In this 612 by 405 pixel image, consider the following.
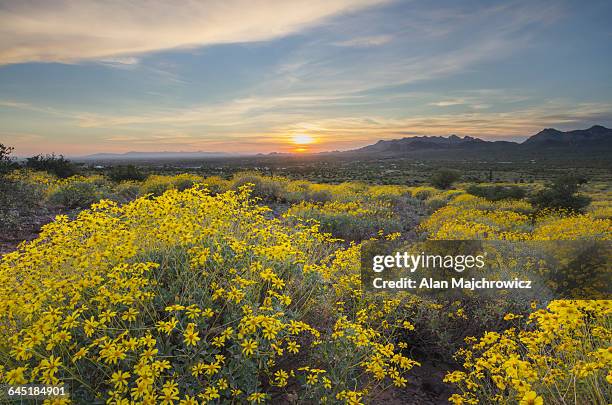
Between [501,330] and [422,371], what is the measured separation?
1.27 m

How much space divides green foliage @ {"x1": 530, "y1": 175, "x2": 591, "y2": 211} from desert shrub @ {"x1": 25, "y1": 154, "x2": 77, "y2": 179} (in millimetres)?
23491

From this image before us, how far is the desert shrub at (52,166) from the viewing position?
20500 millimetres

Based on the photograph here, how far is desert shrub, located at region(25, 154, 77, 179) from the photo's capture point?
20500 millimetres

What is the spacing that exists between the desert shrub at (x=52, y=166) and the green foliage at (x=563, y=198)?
2349cm

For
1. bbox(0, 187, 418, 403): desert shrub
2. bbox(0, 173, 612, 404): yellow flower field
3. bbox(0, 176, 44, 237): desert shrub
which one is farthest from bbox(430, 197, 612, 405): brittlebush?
bbox(0, 176, 44, 237): desert shrub

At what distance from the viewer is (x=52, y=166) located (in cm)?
2092

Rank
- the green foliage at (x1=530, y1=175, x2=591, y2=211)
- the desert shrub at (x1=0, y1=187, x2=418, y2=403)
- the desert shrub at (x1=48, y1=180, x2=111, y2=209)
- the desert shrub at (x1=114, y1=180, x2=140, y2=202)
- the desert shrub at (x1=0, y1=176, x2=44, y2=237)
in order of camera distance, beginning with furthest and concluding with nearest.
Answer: the green foliage at (x1=530, y1=175, x2=591, y2=211) → the desert shrub at (x1=114, y1=180, x2=140, y2=202) → the desert shrub at (x1=48, y1=180, x2=111, y2=209) → the desert shrub at (x1=0, y1=176, x2=44, y2=237) → the desert shrub at (x1=0, y1=187, x2=418, y2=403)

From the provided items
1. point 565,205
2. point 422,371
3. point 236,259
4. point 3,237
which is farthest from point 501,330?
point 565,205

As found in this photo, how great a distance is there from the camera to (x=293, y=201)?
1625cm

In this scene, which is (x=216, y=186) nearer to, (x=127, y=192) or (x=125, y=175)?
(x=127, y=192)

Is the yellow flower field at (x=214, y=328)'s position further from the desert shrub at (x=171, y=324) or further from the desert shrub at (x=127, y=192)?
the desert shrub at (x=127, y=192)

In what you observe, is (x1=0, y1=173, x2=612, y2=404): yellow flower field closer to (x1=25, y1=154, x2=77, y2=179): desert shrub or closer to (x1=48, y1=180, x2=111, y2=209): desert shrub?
(x1=48, y1=180, x2=111, y2=209): desert shrub

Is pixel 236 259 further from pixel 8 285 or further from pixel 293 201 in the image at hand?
pixel 293 201

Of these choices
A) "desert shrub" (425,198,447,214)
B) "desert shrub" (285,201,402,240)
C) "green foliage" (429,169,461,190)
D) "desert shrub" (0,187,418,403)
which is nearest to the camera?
"desert shrub" (0,187,418,403)
